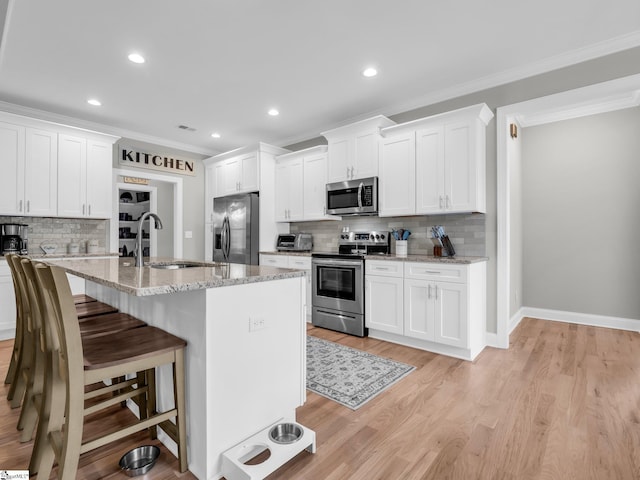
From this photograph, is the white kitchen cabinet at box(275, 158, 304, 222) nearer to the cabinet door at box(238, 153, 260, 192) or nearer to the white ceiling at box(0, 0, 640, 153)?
the cabinet door at box(238, 153, 260, 192)

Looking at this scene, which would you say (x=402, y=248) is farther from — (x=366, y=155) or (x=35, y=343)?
(x=35, y=343)

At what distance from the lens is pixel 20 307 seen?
7.19ft

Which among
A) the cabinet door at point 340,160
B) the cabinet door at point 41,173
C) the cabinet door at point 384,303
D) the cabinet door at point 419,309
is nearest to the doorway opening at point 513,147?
the cabinet door at point 419,309

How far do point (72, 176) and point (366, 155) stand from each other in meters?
3.75

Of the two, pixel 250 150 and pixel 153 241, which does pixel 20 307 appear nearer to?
pixel 250 150

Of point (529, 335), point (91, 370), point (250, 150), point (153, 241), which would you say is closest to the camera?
point (91, 370)

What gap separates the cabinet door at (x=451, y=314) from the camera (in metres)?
3.04

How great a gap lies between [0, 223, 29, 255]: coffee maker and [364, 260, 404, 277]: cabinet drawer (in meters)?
4.03

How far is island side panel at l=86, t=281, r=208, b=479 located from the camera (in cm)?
153

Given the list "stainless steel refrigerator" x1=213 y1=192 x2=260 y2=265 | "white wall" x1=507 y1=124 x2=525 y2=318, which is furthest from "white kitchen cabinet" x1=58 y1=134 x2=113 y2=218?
"white wall" x1=507 y1=124 x2=525 y2=318

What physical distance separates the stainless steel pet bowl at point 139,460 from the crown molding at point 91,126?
14.1 feet

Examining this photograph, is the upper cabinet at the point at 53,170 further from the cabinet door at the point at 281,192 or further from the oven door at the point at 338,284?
the oven door at the point at 338,284

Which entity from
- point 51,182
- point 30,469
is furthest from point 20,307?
point 51,182

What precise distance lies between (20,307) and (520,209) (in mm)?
5397
